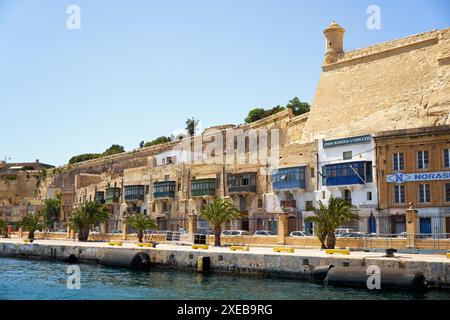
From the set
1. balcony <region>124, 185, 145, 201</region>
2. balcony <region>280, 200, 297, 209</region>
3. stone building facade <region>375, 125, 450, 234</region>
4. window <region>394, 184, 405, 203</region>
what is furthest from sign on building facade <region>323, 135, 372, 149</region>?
balcony <region>124, 185, 145, 201</region>

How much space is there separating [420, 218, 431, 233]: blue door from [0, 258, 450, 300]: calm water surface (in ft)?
57.7

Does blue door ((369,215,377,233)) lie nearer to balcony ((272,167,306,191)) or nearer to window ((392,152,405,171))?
window ((392,152,405,171))

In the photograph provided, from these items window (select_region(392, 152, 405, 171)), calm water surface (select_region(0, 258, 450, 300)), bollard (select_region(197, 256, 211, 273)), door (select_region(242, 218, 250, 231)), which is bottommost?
calm water surface (select_region(0, 258, 450, 300))

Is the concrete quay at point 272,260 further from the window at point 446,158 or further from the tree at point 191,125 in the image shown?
the tree at point 191,125

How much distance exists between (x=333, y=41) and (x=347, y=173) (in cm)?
2347

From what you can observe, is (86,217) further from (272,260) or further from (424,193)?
(424,193)

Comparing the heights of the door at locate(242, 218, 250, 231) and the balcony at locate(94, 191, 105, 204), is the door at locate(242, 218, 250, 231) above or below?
below

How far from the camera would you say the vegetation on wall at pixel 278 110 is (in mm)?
79375

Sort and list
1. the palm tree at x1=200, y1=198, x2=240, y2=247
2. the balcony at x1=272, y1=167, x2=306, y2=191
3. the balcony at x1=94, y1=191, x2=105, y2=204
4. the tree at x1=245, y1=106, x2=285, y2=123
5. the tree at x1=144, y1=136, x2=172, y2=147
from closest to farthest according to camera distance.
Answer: the palm tree at x1=200, y1=198, x2=240, y2=247
the balcony at x1=272, y1=167, x2=306, y2=191
the balcony at x1=94, y1=191, x2=105, y2=204
the tree at x1=245, y1=106, x2=285, y2=123
the tree at x1=144, y1=136, x2=172, y2=147

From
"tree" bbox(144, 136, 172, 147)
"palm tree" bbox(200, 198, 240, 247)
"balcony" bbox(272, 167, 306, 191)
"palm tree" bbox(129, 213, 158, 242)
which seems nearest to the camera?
"palm tree" bbox(200, 198, 240, 247)

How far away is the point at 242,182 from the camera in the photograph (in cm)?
5659

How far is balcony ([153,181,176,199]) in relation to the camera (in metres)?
64.1

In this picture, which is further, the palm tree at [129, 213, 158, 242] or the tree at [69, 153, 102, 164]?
the tree at [69, 153, 102, 164]
